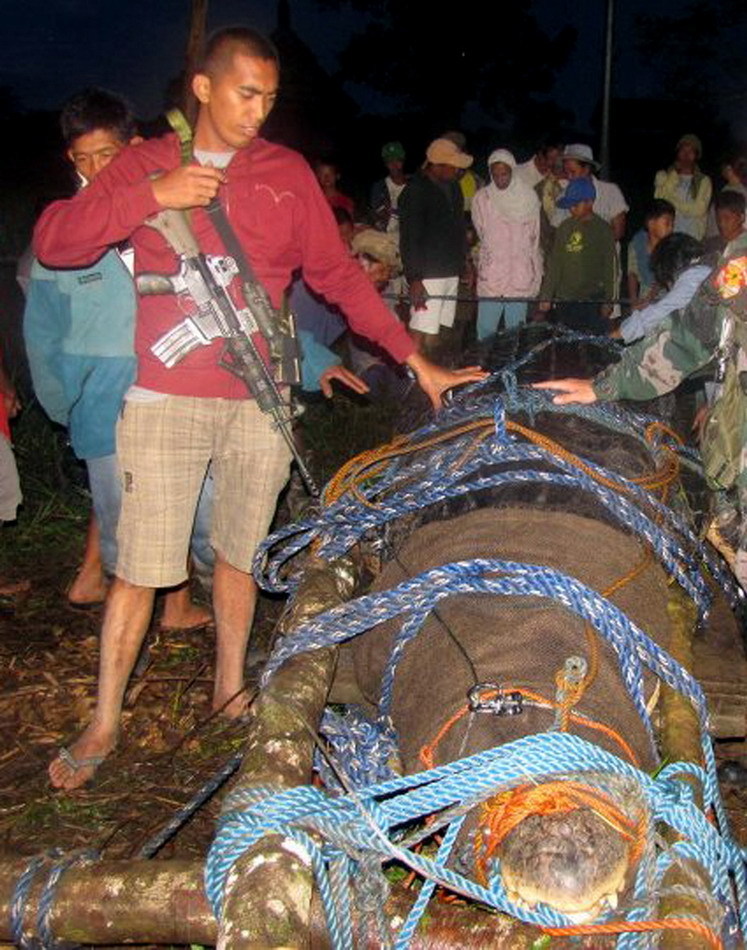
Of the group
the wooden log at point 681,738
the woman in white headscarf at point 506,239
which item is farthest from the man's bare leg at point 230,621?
the woman in white headscarf at point 506,239

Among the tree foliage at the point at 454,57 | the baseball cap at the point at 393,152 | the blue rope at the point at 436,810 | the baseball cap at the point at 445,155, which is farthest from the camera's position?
the tree foliage at the point at 454,57

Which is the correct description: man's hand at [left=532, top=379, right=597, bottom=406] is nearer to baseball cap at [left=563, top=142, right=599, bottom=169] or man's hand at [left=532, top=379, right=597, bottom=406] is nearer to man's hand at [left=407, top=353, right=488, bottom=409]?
man's hand at [left=407, top=353, right=488, bottom=409]

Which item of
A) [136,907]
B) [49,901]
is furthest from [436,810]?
[49,901]

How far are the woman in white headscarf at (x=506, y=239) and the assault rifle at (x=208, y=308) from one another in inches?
221

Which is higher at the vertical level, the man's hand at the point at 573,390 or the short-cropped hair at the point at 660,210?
the short-cropped hair at the point at 660,210

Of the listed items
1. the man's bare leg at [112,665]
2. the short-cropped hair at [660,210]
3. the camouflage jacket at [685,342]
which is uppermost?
the short-cropped hair at [660,210]

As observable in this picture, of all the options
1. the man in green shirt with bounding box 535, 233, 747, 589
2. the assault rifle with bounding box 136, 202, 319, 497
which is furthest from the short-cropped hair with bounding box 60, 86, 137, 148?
the man in green shirt with bounding box 535, 233, 747, 589

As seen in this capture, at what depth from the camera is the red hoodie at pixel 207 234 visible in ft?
9.39

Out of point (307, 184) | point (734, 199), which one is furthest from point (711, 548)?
point (734, 199)

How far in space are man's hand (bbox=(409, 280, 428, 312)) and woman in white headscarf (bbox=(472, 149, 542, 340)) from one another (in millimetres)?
571

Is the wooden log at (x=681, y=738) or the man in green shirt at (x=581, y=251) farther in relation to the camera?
the man in green shirt at (x=581, y=251)

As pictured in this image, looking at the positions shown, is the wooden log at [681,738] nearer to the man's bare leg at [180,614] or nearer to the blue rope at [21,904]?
the blue rope at [21,904]

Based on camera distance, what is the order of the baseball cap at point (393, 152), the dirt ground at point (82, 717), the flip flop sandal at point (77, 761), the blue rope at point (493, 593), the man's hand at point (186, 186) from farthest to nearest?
the baseball cap at point (393, 152) < the flip flop sandal at point (77, 761) < the dirt ground at point (82, 717) < the man's hand at point (186, 186) < the blue rope at point (493, 593)

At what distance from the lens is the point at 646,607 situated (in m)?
2.36
